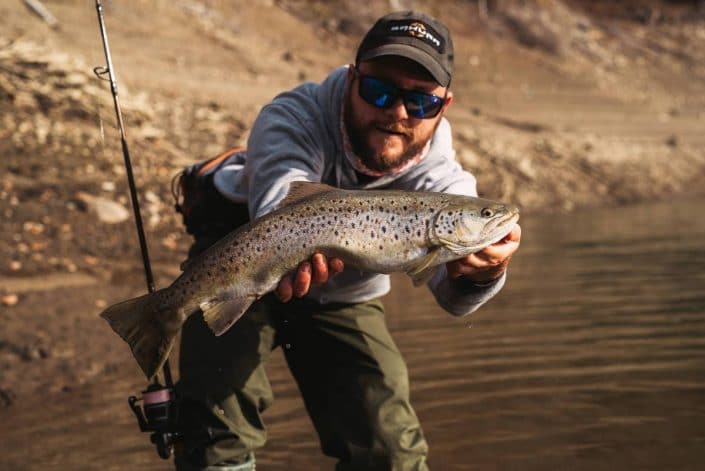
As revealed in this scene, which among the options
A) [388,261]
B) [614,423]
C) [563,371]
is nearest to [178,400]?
[388,261]

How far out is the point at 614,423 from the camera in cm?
558

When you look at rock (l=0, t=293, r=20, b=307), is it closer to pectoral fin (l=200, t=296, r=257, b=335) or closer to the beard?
the beard

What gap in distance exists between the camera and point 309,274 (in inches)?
132

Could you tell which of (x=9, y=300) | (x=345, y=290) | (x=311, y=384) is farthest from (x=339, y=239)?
(x=9, y=300)

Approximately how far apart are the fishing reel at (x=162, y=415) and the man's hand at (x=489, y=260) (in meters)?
1.26

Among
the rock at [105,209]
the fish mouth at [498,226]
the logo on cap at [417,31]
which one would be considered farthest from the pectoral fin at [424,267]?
the rock at [105,209]

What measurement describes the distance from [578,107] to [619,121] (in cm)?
91

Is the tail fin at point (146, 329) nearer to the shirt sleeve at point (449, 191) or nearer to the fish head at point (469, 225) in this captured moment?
the fish head at point (469, 225)

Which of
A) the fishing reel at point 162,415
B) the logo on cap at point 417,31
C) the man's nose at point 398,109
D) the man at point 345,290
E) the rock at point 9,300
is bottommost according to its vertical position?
the rock at point 9,300

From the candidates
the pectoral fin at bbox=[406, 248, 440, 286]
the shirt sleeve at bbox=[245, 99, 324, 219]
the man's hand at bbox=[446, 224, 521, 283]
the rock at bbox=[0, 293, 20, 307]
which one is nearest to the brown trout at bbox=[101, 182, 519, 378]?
the pectoral fin at bbox=[406, 248, 440, 286]

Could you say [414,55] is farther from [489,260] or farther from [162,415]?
[162,415]

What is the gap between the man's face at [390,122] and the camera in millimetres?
3861

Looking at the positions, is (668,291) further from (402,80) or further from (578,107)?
(578,107)

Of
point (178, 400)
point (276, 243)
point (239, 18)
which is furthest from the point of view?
point (239, 18)
